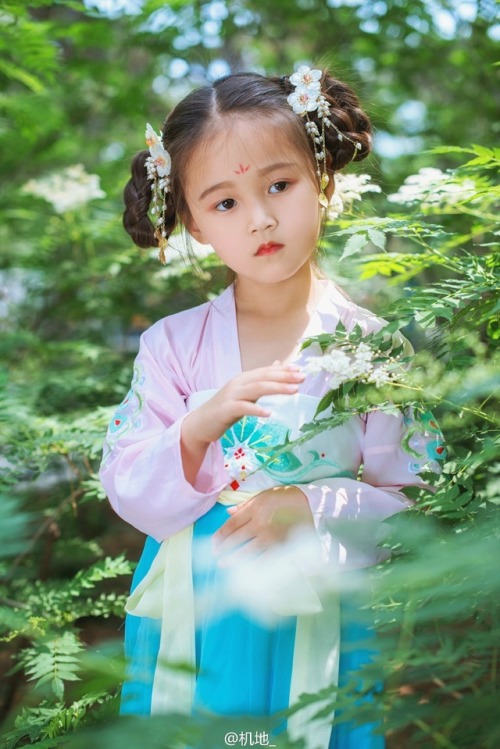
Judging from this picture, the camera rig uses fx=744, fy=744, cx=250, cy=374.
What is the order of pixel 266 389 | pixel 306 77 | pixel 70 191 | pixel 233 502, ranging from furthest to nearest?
1. pixel 70 191
2. pixel 306 77
3. pixel 233 502
4. pixel 266 389

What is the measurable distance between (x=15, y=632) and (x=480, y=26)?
283 cm

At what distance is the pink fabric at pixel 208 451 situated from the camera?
1.42 meters

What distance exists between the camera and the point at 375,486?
1.54 m

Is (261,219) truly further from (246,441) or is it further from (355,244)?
(246,441)

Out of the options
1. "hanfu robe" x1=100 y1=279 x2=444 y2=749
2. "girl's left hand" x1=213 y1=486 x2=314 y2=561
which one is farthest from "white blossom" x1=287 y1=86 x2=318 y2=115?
"girl's left hand" x1=213 y1=486 x2=314 y2=561

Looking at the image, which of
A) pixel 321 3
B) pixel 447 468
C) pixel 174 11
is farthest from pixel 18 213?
pixel 447 468

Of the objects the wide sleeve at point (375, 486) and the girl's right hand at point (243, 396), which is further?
the wide sleeve at point (375, 486)

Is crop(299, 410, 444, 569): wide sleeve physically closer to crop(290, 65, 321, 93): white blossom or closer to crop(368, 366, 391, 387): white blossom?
crop(368, 366, 391, 387): white blossom

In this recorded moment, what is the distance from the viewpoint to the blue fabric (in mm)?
1404

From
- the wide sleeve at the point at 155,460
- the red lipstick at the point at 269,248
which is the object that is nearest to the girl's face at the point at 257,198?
the red lipstick at the point at 269,248

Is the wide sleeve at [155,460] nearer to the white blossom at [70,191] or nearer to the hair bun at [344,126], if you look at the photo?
the hair bun at [344,126]

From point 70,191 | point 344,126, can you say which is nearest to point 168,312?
point 70,191

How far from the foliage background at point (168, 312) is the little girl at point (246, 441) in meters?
0.15

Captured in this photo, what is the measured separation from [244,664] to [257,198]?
0.90 meters
